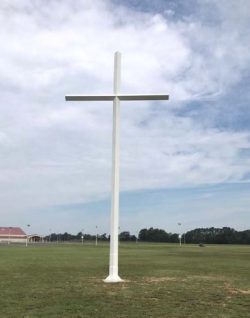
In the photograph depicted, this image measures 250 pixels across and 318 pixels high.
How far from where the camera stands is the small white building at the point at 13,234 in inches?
6992

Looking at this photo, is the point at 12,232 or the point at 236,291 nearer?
the point at 236,291

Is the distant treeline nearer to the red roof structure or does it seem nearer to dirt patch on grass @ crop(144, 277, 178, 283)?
the red roof structure

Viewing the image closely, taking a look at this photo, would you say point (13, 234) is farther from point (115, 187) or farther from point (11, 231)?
point (115, 187)

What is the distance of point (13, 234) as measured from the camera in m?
182

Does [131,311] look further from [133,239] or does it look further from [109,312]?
[133,239]

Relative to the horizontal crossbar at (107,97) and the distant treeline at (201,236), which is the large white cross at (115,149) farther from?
the distant treeline at (201,236)

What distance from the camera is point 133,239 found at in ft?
644

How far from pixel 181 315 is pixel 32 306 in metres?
3.23

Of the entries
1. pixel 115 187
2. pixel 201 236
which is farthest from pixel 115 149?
pixel 201 236

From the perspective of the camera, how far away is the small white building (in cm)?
17760

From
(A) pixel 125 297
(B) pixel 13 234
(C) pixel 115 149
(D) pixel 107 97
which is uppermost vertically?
(B) pixel 13 234

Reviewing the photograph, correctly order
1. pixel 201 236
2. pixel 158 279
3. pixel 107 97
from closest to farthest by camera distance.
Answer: pixel 158 279 < pixel 107 97 < pixel 201 236

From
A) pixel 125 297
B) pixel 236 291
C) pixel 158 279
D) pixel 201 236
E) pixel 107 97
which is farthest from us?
pixel 201 236

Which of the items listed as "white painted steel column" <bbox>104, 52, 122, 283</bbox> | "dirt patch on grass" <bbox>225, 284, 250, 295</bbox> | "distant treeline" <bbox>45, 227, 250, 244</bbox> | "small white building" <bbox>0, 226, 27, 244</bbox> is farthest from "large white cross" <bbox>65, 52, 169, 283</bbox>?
"small white building" <bbox>0, 226, 27, 244</bbox>
